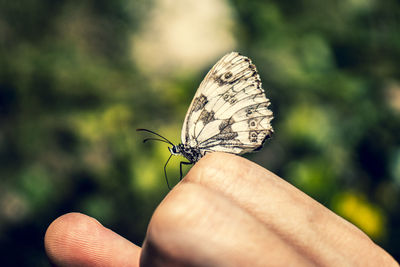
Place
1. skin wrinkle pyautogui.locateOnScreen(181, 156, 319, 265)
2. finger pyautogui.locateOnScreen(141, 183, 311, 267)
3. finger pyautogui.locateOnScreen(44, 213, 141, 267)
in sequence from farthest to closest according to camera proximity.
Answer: finger pyautogui.locateOnScreen(44, 213, 141, 267) < skin wrinkle pyautogui.locateOnScreen(181, 156, 319, 265) < finger pyautogui.locateOnScreen(141, 183, 311, 267)

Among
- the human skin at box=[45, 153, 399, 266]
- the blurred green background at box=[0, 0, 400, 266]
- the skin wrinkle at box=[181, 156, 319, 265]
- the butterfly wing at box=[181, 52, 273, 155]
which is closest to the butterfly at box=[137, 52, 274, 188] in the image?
the butterfly wing at box=[181, 52, 273, 155]

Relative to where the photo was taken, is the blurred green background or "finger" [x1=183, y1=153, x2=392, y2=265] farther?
the blurred green background

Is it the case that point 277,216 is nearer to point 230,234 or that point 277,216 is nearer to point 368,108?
point 230,234

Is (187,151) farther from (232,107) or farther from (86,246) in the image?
(86,246)

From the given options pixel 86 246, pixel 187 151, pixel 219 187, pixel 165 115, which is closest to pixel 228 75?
pixel 187 151

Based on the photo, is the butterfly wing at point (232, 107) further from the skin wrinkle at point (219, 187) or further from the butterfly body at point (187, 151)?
the skin wrinkle at point (219, 187)

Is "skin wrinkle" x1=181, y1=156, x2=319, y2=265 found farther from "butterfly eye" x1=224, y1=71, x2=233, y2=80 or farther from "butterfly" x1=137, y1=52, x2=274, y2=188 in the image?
"butterfly eye" x1=224, y1=71, x2=233, y2=80
